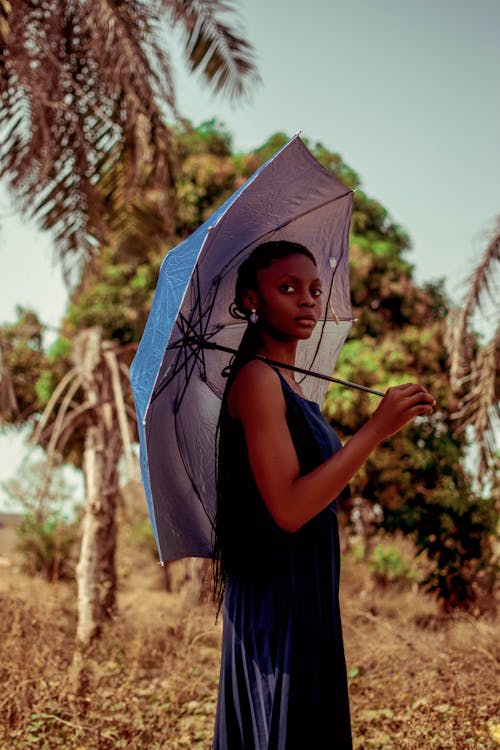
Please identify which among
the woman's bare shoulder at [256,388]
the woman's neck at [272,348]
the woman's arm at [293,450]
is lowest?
the woman's arm at [293,450]

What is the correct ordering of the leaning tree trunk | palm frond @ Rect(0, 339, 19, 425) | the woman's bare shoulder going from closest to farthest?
the woman's bare shoulder, palm frond @ Rect(0, 339, 19, 425), the leaning tree trunk

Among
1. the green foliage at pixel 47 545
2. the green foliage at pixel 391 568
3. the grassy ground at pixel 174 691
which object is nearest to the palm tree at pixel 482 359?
the grassy ground at pixel 174 691

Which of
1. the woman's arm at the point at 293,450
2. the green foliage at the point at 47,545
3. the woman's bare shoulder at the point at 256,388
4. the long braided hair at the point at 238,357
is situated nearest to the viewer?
the woman's arm at the point at 293,450

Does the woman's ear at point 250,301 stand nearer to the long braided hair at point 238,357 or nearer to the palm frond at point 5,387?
the long braided hair at point 238,357

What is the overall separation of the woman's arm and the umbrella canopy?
0.40m

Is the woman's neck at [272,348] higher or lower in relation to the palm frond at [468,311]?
lower

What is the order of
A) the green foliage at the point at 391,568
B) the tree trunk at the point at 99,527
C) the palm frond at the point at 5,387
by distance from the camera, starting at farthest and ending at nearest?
the green foliage at the point at 391,568 → the tree trunk at the point at 99,527 → the palm frond at the point at 5,387

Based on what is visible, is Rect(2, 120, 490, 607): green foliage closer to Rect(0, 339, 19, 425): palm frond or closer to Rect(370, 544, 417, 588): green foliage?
Rect(0, 339, 19, 425): palm frond

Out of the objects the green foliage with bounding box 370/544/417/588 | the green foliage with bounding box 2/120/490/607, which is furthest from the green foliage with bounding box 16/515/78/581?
the green foliage with bounding box 370/544/417/588

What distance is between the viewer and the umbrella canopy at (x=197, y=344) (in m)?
2.33

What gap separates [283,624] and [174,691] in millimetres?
3312

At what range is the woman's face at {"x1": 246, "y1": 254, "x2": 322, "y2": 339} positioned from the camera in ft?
7.38

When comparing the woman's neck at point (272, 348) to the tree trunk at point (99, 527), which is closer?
the woman's neck at point (272, 348)

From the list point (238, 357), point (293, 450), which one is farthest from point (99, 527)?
point (293, 450)
